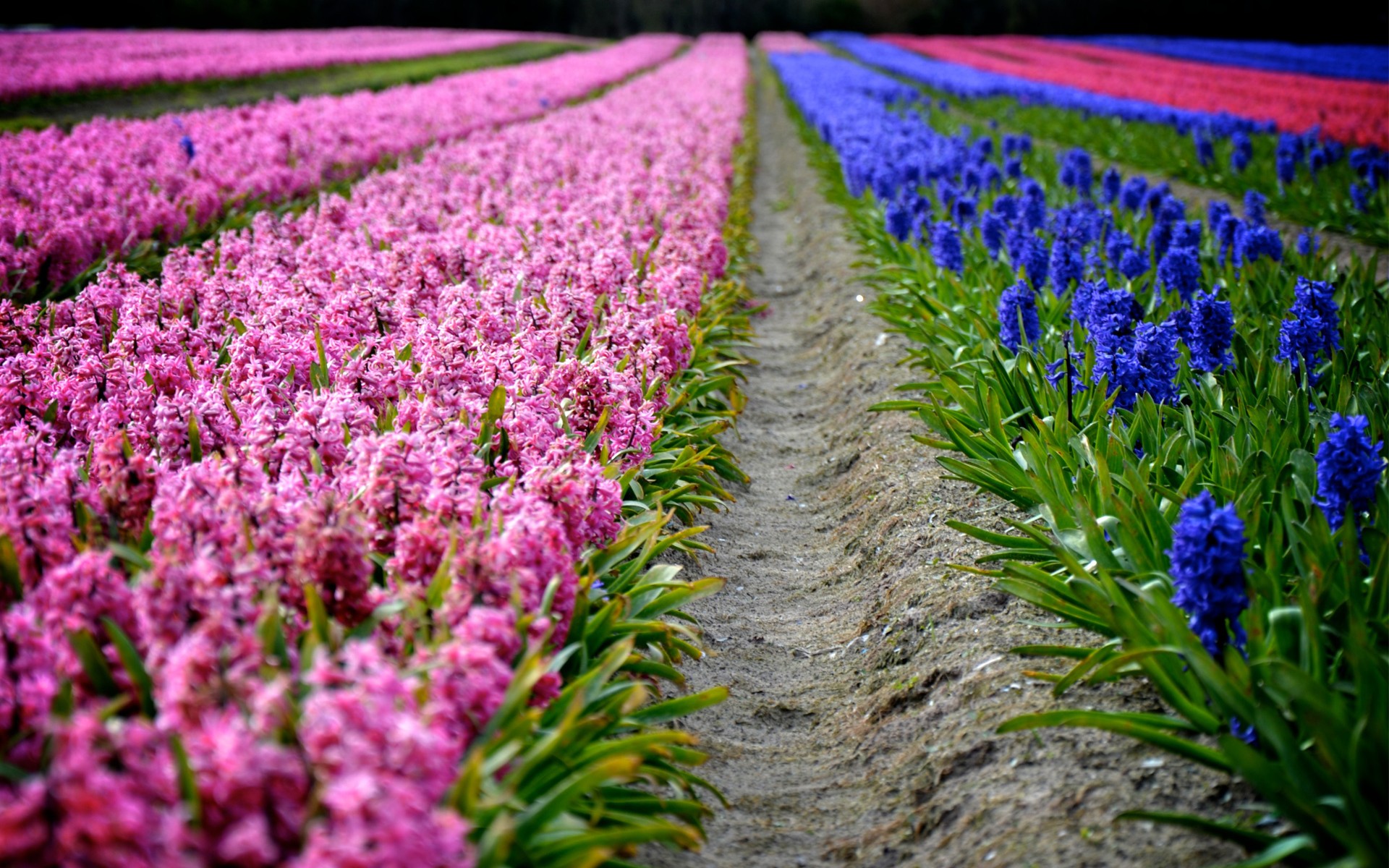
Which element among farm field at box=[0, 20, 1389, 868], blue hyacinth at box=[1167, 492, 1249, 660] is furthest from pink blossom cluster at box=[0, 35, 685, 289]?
blue hyacinth at box=[1167, 492, 1249, 660]

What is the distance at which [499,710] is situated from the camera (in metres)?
2.28

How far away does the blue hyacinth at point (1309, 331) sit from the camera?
172 inches

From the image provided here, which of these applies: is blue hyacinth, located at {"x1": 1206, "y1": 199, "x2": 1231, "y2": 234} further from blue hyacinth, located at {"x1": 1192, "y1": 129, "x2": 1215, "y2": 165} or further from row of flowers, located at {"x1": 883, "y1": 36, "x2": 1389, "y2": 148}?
row of flowers, located at {"x1": 883, "y1": 36, "x2": 1389, "y2": 148}

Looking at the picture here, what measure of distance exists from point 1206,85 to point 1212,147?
39.3 ft

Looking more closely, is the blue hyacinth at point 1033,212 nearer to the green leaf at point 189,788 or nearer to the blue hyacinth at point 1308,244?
the blue hyacinth at point 1308,244

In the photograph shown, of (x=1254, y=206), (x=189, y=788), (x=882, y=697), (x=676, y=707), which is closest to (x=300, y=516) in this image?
(x=189, y=788)

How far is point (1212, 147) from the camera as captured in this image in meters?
13.8

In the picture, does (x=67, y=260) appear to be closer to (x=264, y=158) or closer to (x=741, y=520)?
(x=264, y=158)

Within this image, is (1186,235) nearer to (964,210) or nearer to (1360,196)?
(964,210)

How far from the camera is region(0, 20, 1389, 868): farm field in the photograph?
212cm

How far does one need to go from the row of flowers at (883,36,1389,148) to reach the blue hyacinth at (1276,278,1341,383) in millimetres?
11186

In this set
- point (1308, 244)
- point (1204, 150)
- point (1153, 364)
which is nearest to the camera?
point (1153, 364)

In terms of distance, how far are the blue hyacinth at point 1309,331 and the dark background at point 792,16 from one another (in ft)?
179

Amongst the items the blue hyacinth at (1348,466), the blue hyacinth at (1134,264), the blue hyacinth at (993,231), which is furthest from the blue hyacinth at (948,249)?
the blue hyacinth at (1348,466)
